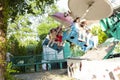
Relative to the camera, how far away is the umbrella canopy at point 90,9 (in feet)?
39.8

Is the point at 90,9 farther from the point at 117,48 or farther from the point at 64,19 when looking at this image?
the point at 117,48

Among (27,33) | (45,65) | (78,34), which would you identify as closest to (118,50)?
(78,34)

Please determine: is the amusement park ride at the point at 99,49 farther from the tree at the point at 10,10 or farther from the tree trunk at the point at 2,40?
the tree trunk at the point at 2,40

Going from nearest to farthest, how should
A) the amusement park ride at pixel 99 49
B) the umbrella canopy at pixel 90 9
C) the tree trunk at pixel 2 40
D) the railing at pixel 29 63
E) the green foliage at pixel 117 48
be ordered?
1. the tree trunk at pixel 2 40
2. the umbrella canopy at pixel 90 9
3. the amusement park ride at pixel 99 49
4. the green foliage at pixel 117 48
5. the railing at pixel 29 63

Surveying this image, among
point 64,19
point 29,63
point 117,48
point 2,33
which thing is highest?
point 64,19

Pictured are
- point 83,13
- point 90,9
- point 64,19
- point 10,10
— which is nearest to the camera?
point 10,10

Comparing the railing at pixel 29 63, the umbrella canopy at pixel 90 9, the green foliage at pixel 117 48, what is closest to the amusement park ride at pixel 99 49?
the umbrella canopy at pixel 90 9

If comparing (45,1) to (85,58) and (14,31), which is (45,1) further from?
(14,31)

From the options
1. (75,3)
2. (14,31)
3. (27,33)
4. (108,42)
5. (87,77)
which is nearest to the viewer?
(75,3)

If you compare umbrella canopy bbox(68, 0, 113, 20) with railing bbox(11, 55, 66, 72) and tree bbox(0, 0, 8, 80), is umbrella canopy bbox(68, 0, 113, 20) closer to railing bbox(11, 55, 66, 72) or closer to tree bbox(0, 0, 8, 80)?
tree bbox(0, 0, 8, 80)

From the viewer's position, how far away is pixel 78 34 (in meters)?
12.7

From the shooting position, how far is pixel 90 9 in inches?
509

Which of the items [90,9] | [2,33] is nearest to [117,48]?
[90,9]

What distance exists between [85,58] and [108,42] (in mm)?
1792
